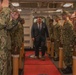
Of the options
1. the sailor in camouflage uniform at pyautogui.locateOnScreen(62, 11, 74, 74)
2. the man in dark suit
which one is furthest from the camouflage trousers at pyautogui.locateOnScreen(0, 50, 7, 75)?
the man in dark suit

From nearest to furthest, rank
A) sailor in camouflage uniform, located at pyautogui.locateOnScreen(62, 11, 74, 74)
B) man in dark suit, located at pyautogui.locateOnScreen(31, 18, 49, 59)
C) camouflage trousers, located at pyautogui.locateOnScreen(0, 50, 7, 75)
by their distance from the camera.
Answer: camouflage trousers, located at pyautogui.locateOnScreen(0, 50, 7, 75) → sailor in camouflage uniform, located at pyautogui.locateOnScreen(62, 11, 74, 74) → man in dark suit, located at pyautogui.locateOnScreen(31, 18, 49, 59)

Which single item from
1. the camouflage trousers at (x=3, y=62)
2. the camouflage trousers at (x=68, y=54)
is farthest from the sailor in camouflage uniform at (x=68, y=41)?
the camouflage trousers at (x=3, y=62)

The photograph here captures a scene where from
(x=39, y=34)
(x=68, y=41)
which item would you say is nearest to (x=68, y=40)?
(x=68, y=41)

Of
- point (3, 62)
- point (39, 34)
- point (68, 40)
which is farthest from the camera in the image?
point (39, 34)

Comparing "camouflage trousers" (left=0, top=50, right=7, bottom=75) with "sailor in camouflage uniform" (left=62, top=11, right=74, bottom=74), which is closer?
"camouflage trousers" (left=0, top=50, right=7, bottom=75)

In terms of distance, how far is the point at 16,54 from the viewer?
16.9ft

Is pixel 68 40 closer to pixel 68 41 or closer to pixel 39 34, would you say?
pixel 68 41

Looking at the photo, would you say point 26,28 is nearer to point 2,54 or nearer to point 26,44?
point 26,44

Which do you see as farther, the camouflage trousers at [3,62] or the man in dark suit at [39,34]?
the man in dark suit at [39,34]

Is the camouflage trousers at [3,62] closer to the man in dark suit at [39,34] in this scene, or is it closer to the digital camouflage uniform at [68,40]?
the digital camouflage uniform at [68,40]

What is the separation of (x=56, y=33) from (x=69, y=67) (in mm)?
2288

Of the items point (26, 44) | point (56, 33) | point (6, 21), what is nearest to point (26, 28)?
point (26, 44)

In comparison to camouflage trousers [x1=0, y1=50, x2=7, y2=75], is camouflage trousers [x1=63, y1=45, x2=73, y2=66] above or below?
below

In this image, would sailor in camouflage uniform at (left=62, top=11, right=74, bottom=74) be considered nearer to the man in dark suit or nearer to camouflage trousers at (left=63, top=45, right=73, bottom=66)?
camouflage trousers at (left=63, top=45, right=73, bottom=66)
